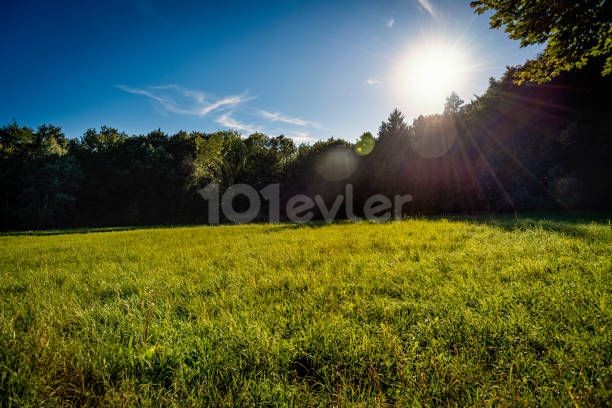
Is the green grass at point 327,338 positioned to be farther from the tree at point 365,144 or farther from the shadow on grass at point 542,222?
the tree at point 365,144

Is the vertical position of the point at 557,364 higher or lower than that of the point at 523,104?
lower

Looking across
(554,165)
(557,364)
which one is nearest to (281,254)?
(557,364)

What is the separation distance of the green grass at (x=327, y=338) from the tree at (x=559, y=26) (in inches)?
174

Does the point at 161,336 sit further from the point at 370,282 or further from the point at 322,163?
the point at 322,163

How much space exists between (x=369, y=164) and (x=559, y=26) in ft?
94.7

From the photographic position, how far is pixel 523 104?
2186 centimetres

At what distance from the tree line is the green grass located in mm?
5360

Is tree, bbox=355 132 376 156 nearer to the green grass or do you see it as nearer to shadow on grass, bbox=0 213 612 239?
shadow on grass, bbox=0 213 612 239

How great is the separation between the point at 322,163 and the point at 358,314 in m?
39.5

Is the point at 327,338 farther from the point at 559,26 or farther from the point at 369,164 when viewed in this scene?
the point at 369,164

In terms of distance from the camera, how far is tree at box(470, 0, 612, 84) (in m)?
4.89

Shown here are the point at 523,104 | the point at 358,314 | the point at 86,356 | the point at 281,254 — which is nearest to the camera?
the point at 86,356

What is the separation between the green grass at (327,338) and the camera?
5.63 ft

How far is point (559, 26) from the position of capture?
5234mm
